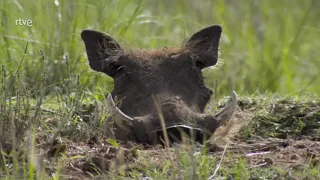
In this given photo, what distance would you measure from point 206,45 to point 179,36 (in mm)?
2995

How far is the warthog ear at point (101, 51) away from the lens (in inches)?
228

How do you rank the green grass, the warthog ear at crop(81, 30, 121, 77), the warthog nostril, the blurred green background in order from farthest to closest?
the blurred green background → the warthog ear at crop(81, 30, 121, 77) → the warthog nostril → the green grass

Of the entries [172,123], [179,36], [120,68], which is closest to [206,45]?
[120,68]

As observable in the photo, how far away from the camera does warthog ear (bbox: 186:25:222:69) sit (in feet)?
19.1

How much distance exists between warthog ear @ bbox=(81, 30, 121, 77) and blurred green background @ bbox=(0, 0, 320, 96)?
8cm

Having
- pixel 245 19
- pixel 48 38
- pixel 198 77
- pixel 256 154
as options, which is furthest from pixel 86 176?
pixel 245 19

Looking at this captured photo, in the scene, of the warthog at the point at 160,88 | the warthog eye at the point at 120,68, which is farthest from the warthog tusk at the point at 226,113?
the warthog eye at the point at 120,68

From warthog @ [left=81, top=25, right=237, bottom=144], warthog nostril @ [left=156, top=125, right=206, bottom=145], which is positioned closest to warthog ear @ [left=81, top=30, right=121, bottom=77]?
warthog @ [left=81, top=25, right=237, bottom=144]

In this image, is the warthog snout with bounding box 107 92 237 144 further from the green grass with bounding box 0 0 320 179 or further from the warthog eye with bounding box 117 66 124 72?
the warthog eye with bounding box 117 66 124 72

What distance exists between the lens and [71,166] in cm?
454

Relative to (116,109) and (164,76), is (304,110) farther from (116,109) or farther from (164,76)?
(116,109)

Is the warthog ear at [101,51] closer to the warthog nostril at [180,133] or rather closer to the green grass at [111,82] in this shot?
the green grass at [111,82]

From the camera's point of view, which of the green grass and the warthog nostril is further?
the warthog nostril

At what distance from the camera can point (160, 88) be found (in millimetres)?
5336
